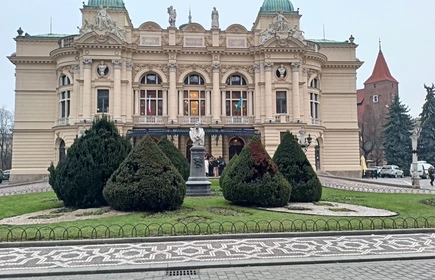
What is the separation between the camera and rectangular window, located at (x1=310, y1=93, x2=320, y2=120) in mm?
41969

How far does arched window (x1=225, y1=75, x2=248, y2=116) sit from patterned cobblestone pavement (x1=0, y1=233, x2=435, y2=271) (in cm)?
3106

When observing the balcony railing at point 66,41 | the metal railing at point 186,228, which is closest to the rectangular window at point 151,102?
the balcony railing at point 66,41

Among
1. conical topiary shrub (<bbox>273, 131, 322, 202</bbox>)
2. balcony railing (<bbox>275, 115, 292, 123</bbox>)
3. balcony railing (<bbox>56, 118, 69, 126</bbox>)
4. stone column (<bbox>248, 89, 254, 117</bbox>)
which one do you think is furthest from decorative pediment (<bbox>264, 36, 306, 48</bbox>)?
conical topiary shrub (<bbox>273, 131, 322, 202</bbox>)

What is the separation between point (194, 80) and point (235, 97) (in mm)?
5086

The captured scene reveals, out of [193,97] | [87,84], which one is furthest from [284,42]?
[87,84]

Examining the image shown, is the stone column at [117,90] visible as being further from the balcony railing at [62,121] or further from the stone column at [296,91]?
the stone column at [296,91]

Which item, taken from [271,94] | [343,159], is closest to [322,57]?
[271,94]

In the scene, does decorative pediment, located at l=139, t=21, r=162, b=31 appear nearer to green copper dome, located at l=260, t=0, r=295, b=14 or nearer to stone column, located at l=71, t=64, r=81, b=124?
stone column, located at l=71, t=64, r=81, b=124

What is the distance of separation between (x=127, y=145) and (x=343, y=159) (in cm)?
3316

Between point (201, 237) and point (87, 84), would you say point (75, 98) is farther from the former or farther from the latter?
point (201, 237)

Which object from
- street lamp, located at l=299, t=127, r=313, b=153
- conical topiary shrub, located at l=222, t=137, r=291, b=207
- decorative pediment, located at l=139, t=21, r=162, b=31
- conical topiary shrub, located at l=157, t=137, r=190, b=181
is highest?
decorative pediment, located at l=139, t=21, r=162, b=31

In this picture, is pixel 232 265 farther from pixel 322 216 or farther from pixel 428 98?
pixel 428 98

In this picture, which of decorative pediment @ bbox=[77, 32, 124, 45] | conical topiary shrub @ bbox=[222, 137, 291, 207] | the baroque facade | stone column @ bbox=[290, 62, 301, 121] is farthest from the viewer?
stone column @ bbox=[290, 62, 301, 121]

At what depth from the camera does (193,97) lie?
4050cm
